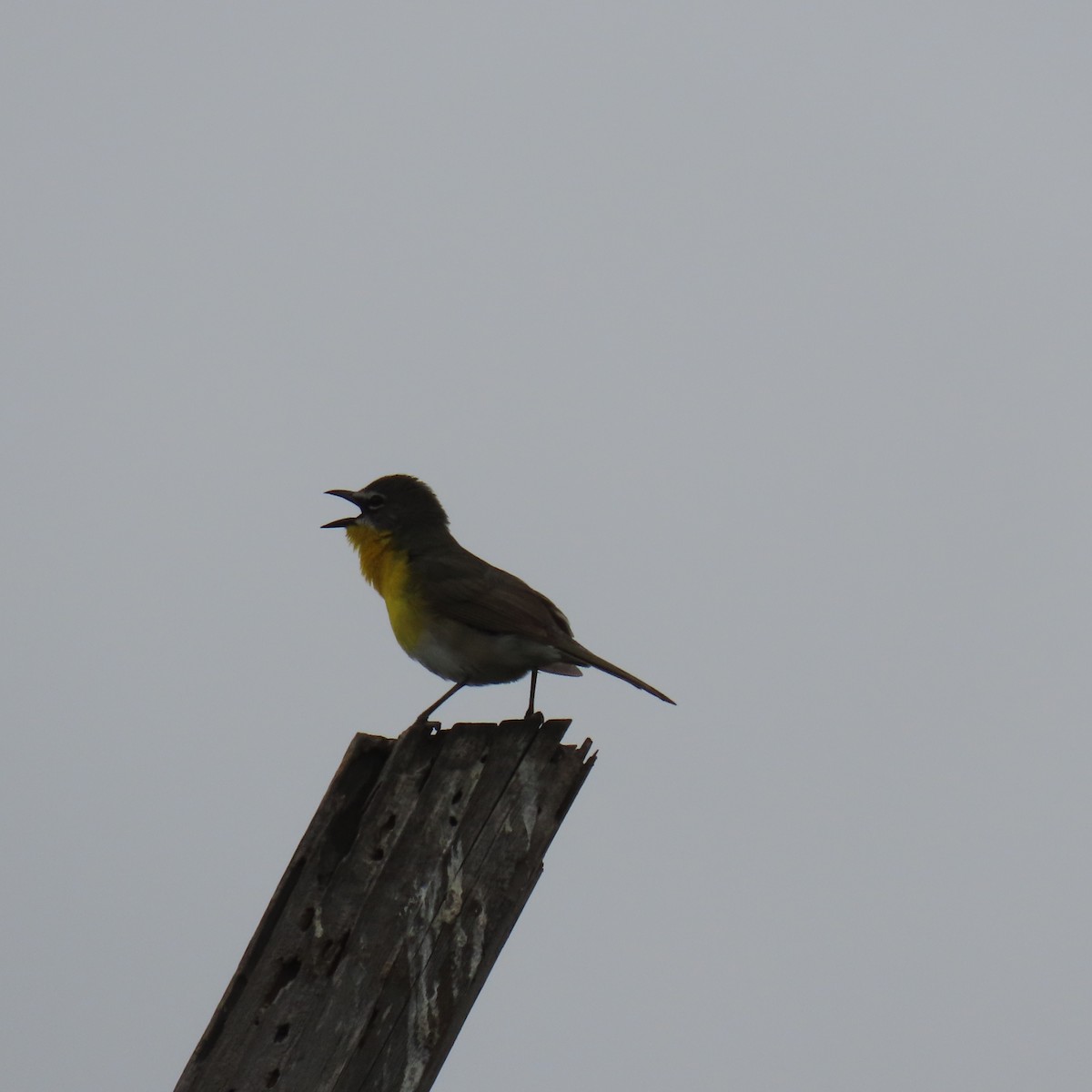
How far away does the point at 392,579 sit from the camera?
8.18 m

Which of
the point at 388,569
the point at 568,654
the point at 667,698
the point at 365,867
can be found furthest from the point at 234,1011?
the point at 388,569

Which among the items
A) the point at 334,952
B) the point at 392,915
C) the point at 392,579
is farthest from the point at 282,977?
the point at 392,579

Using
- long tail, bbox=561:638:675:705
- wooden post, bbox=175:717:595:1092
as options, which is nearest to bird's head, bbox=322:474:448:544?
long tail, bbox=561:638:675:705

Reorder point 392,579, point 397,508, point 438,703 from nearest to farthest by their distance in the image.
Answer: point 438,703, point 392,579, point 397,508

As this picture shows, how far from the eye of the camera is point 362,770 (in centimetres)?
411

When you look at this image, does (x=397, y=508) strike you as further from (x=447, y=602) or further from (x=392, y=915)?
(x=392, y=915)

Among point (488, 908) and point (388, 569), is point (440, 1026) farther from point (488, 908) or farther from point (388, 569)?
point (388, 569)

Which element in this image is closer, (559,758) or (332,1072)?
(332,1072)

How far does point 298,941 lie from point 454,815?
1.90 ft

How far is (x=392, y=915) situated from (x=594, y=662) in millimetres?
3164

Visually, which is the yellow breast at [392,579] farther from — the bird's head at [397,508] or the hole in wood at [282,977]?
the hole in wood at [282,977]

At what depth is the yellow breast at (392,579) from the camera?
7.80 m

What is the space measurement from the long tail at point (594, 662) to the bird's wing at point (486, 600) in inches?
3.9

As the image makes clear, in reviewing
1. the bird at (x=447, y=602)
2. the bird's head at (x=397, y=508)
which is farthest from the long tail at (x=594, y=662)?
the bird's head at (x=397, y=508)
